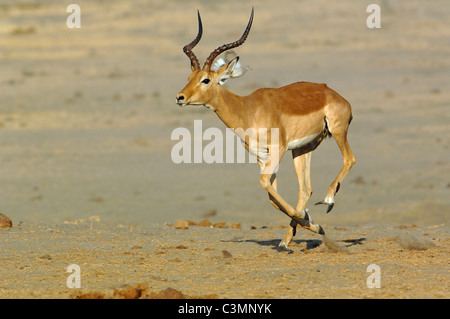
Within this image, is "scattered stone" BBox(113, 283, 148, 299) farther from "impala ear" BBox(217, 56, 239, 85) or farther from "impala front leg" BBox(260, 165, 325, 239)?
"impala ear" BBox(217, 56, 239, 85)

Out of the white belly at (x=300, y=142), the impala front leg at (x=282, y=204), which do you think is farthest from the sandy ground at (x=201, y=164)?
the white belly at (x=300, y=142)

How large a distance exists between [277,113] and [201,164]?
8.81 meters

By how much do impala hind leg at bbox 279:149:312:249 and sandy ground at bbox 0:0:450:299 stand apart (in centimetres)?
27

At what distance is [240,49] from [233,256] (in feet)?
69.2

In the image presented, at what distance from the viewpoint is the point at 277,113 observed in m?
9.12

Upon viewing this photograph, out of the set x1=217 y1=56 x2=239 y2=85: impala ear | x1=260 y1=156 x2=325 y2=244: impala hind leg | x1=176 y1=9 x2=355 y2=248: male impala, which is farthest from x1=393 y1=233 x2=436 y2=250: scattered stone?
x1=217 y1=56 x2=239 y2=85: impala ear

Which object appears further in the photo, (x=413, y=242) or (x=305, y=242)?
(x=305, y=242)

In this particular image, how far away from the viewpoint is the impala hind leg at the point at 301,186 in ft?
31.5

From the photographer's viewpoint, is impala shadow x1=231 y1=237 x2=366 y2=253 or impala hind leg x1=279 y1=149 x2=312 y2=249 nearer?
impala hind leg x1=279 y1=149 x2=312 y2=249

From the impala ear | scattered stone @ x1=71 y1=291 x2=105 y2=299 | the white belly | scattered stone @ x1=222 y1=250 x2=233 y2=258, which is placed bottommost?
scattered stone @ x1=71 y1=291 x2=105 y2=299

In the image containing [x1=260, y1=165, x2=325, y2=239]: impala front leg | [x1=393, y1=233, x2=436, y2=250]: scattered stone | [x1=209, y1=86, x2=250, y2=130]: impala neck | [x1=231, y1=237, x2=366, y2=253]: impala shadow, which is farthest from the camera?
[x1=231, y1=237, x2=366, y2=253]: impala shadow

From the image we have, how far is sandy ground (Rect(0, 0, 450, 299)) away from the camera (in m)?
8.34

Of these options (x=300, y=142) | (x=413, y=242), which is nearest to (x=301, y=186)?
(x=300, y=142)

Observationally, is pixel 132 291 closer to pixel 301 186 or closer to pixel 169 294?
pixel 169 294
